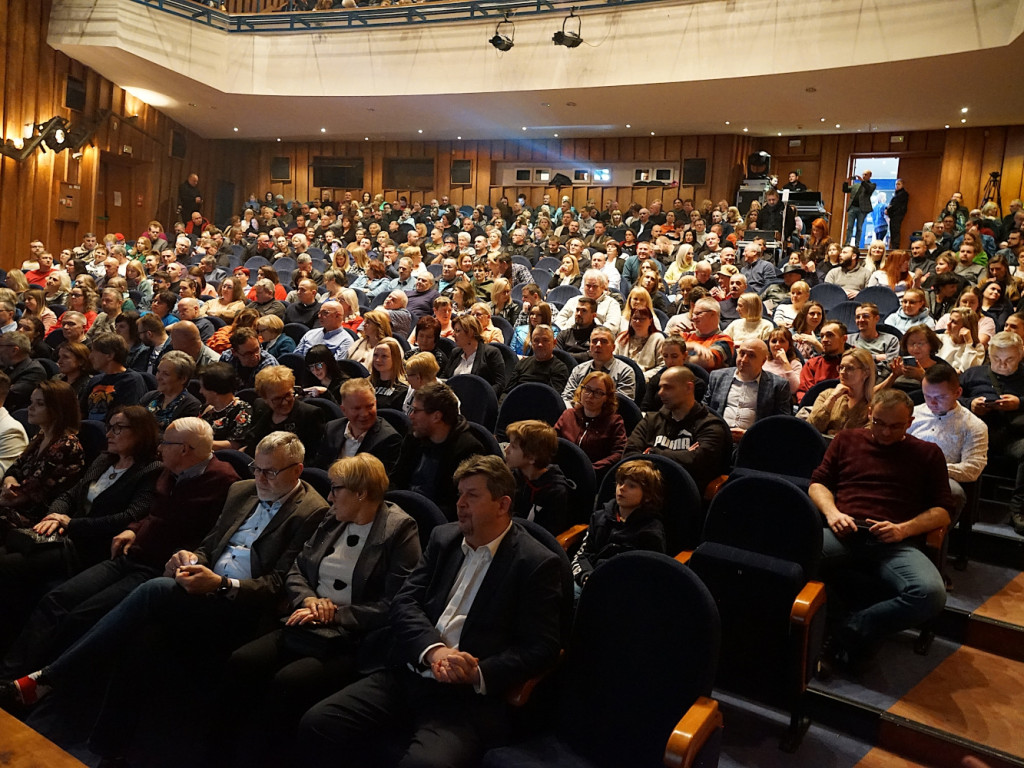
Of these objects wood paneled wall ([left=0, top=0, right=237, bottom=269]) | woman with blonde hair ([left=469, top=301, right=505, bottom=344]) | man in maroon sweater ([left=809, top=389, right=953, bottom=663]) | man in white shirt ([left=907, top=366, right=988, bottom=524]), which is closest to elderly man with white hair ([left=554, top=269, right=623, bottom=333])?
woman with blonde hair ([left=469, top=301, right=505, bottom=344])

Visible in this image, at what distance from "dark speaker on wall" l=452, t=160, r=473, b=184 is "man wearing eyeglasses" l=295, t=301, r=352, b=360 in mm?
8869

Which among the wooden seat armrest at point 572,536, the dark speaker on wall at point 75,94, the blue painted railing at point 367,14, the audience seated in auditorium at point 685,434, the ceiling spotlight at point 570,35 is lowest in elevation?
the wooden seat armrest at point 572,536

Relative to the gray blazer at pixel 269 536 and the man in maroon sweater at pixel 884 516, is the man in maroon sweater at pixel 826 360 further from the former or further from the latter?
the gray blazer at pixel 269 536

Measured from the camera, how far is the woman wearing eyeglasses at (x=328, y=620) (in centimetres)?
197

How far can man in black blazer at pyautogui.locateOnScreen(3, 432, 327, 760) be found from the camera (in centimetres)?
215

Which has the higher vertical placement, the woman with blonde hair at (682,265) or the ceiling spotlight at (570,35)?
the ceiling spotlight at (570,35)

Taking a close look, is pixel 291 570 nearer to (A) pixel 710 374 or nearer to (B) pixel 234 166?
(A) pixel 710 374

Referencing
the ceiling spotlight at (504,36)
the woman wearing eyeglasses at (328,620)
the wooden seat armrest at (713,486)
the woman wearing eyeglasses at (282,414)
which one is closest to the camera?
the woman wearing eyeglasses at (328,620)

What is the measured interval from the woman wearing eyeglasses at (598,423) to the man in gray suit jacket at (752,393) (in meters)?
0.55

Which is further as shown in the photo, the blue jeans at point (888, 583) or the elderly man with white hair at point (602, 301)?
the elderly man with white hair at point (602, 301)

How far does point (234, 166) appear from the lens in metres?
14.1

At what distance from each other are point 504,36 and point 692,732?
880cm

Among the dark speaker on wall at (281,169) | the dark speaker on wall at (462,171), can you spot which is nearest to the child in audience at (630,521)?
the dark speaker on wall at (462,171)

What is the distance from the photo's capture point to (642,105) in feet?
31.5
